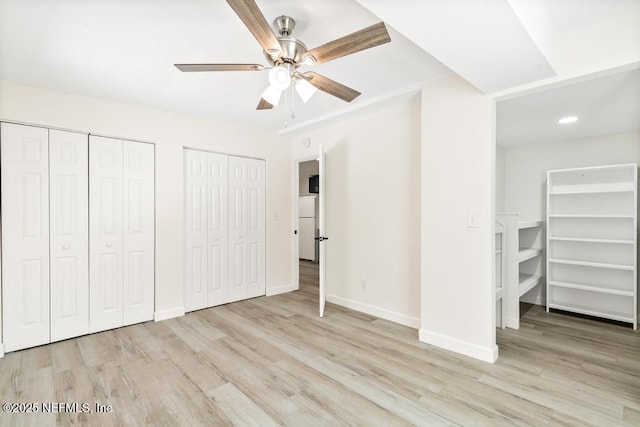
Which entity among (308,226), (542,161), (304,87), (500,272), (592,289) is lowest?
(592,289)

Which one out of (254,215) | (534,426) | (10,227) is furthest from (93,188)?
(534,426)

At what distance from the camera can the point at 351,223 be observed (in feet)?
12.4

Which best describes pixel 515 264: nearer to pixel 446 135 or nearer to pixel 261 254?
pixel 446 135

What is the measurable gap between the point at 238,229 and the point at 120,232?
135cm

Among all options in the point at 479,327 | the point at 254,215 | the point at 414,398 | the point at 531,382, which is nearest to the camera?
the point at 414,398

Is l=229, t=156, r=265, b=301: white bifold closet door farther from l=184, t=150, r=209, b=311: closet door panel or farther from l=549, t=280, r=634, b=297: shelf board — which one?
l=549, t=280, r=634, b=297: shelf board

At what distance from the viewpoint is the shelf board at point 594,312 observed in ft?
10.8

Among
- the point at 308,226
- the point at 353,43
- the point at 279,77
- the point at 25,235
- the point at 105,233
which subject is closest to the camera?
the point at 353,43

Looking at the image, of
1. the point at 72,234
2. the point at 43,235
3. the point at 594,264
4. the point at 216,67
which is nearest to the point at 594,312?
the point at 594,264

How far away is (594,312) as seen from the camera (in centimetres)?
351

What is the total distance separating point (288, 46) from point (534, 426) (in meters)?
2.62

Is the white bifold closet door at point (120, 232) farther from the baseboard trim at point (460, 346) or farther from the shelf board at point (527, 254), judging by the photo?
the shelf board at point (527, 254)

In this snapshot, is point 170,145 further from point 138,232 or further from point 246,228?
point 246,228

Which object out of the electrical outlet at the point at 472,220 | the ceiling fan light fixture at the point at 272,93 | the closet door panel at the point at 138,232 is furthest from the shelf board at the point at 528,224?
the closet door panel at the point at 138,232
